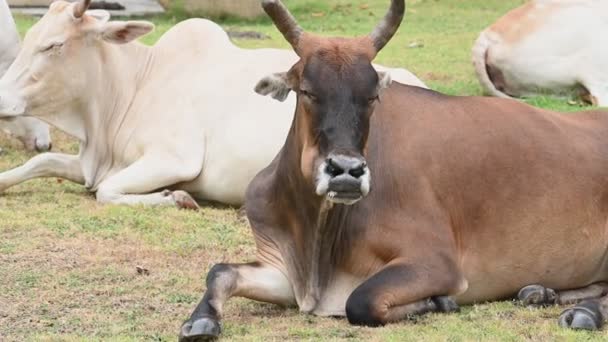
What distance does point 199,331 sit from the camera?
5.11 meters

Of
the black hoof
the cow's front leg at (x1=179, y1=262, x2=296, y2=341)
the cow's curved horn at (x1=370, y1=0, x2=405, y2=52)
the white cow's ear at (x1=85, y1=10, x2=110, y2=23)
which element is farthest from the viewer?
the white cow's ear at (x1=85, y1=10, x2=110, y2=23)

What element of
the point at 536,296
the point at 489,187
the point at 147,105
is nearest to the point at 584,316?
the point at 536,296

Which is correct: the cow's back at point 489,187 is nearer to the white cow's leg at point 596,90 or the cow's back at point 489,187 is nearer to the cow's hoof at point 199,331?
the cow's hoof at point 199,331

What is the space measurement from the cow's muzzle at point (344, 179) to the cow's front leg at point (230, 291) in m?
0.60

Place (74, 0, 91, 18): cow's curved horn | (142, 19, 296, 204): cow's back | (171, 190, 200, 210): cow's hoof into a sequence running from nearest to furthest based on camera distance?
(171, 190, 200, 210): cow's hoof, (142, 19, 296, 204): cow's back, (74, 0, 91, 18): cow's curved horn

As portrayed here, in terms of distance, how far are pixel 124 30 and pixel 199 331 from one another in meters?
3.48

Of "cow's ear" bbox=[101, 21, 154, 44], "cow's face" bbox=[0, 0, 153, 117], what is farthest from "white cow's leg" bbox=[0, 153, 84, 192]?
"cow's ear" bbox=[101, 21, 154, 44]

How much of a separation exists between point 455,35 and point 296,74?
9.15 metres

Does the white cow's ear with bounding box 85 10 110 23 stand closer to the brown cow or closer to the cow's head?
the brown cow

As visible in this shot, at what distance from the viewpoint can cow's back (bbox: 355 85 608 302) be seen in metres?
5.67

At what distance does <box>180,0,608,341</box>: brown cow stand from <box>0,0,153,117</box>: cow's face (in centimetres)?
254

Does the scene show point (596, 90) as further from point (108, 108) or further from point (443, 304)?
point (443, 304)

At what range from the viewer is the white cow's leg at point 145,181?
7.82 m

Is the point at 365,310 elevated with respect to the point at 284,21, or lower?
lower
